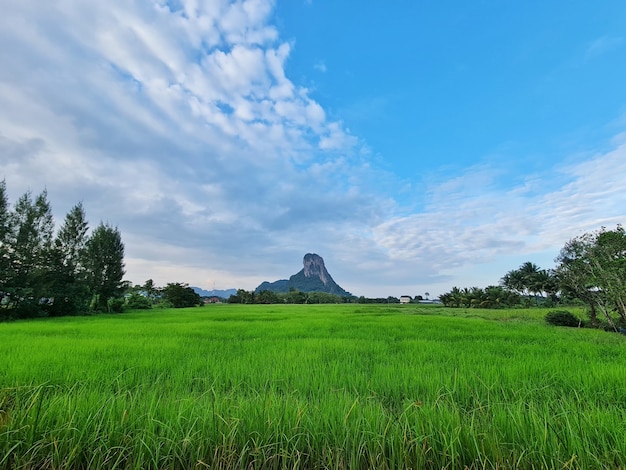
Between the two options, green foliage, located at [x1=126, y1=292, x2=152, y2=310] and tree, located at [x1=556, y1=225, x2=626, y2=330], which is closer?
tree, located at [x1=556, y1=225, x2=626, y2=330]

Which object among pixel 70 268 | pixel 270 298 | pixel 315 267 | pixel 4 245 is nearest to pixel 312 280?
pixel 315 267

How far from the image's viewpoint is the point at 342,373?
14.8 ft

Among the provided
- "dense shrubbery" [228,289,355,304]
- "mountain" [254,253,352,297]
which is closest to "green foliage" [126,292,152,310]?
"dense shrubbery" [228,289,355,304]

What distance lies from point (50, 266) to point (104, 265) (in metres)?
6.88

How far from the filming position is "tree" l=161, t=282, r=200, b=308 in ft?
148

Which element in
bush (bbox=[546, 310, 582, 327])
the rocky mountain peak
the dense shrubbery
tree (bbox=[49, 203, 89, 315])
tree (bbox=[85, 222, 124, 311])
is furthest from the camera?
the rocky mountain peak

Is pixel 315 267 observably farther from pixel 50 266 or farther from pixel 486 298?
pixel 50 266

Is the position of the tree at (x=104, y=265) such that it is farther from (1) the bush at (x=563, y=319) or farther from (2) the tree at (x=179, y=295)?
(1) the bush at (x=563, y=319)

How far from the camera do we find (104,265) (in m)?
30.0

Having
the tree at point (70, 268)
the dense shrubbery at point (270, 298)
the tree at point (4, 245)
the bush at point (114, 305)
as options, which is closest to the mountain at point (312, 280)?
the dense shrubbery at point (270, 298)

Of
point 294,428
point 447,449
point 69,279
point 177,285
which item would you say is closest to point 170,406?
point 294,428

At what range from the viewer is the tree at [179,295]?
1778 inches

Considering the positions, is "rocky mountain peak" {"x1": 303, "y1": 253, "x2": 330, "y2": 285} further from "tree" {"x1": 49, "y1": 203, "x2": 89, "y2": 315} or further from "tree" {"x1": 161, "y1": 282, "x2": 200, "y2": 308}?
"tree" {"x1": 49, "y1": 203, "x2": 89, "y2": 315}

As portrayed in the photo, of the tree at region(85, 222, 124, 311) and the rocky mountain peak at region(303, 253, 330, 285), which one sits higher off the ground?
the rocky mountain peak at region(303, 253, 330, 285)
